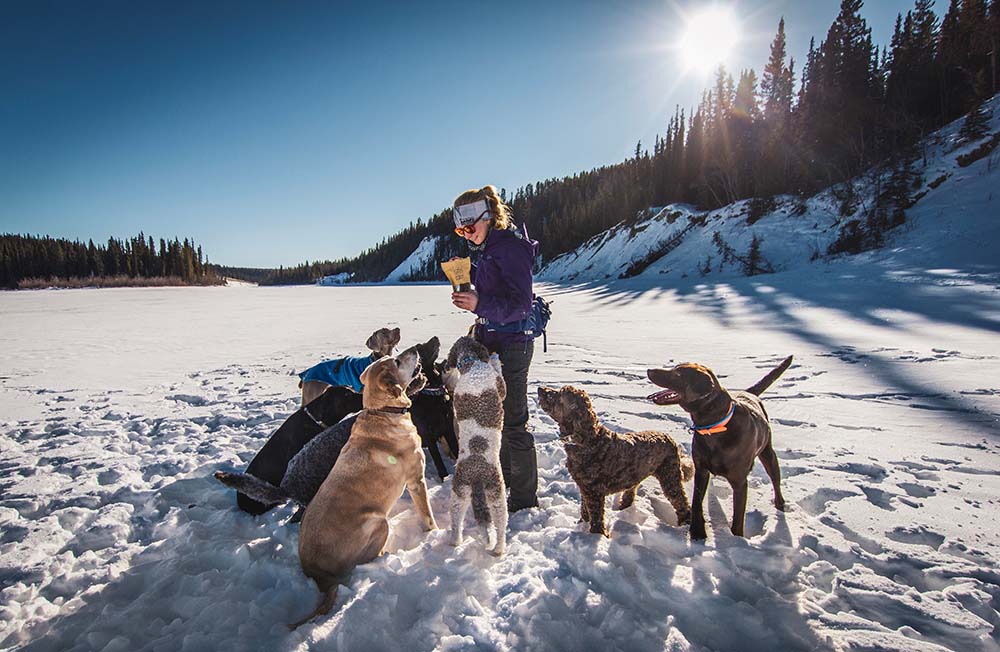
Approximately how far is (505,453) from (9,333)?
19.7 m

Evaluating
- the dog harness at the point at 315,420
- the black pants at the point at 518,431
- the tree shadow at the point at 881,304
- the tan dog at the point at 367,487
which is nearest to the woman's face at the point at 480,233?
the black pants at the point at 518,431

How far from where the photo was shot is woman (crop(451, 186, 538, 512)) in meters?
2.99

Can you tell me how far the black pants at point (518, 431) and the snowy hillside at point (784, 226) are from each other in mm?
21280

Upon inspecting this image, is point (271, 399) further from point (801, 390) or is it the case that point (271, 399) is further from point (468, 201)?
point (801, 390)

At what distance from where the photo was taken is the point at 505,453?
364cm

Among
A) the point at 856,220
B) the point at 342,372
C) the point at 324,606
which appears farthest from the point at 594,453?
the point at 856,220

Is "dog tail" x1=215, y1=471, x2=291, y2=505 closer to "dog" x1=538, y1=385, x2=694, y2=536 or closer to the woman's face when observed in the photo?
"dog" x1=538, y1=385, x2=694, y2=536

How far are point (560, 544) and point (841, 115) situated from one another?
43.3m

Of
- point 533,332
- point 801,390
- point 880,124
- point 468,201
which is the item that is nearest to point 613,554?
point 533,332

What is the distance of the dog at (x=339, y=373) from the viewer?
14.4ft

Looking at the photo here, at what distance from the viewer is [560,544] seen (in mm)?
3018

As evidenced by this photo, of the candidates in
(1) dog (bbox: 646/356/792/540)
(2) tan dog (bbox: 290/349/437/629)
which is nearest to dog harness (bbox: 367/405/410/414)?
(2) tan dog (bbox: 290/349/437/629)

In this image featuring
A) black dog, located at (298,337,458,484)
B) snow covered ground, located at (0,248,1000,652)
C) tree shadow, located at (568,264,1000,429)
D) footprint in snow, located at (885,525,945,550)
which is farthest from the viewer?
tree shadow, located at (568,264,1000,429)

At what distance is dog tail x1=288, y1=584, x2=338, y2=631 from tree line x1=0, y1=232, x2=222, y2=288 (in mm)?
71973
